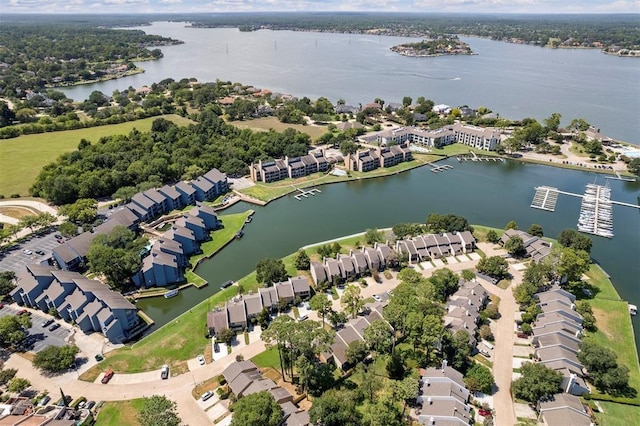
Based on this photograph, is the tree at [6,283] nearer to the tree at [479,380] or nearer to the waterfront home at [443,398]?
the waterfront home at [443,398]

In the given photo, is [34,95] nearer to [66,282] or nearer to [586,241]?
[66,282]

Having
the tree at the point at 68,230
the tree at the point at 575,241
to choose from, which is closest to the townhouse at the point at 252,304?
the tree at the point at 68,230

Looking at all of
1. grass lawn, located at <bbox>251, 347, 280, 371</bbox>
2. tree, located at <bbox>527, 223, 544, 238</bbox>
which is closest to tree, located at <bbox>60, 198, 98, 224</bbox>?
grass lawn, located at <bbox>251, 347, 280, 371</bbox>

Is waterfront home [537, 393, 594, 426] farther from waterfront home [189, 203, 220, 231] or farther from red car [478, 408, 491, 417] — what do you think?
waterfront home [189, 203, 220, 231]

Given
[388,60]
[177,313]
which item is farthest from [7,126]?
[388,60]

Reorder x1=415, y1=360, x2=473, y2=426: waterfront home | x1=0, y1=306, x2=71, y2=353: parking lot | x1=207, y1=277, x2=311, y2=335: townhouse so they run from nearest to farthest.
A: x1=415, y1=360, x2=473, y2=426: waterfront home → x1=0, y1=306, x2=71, y2=353: parking lot → x1=207, y1=277, x2=311, y2=335: townhouse

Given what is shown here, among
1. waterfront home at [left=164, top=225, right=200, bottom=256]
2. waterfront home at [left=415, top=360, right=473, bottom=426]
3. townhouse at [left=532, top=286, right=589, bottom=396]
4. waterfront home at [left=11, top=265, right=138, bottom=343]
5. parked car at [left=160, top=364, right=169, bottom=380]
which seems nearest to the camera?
waterfront home at [left=415, top=360, right=473, bottom=426]
